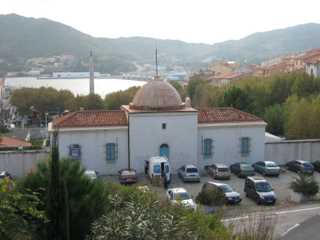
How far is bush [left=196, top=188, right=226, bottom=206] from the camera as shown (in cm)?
2153

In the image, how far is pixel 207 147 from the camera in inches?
1234

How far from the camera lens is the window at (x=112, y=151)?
29.9 metres

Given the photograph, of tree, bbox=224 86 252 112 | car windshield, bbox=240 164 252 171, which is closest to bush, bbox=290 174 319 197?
car windshield, bbox=240 164 252 171

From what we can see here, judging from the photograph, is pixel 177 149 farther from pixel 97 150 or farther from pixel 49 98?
pixel 49 98

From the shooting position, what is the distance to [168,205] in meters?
12.4

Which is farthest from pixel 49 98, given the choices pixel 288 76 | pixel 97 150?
pixel 97 150

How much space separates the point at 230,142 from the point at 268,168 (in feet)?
10.5

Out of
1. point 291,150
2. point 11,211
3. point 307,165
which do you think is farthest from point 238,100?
point 11,211

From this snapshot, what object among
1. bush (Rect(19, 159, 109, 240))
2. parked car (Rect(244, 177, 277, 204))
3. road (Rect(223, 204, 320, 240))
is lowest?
road (Rect(223, 204, 320, 240))

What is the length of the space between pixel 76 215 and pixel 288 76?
4785 cm

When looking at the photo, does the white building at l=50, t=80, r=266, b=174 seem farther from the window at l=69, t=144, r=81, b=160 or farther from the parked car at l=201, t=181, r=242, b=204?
the parked car at l=201, t=181, r=242, b=204

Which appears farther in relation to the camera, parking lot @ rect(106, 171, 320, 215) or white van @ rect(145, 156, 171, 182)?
white van @ rect(145, 156, 171, 182)

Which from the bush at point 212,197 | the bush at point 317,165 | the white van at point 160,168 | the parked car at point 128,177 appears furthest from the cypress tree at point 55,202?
the bush at point 317,165

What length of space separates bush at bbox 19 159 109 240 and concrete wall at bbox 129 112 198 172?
15857mm
